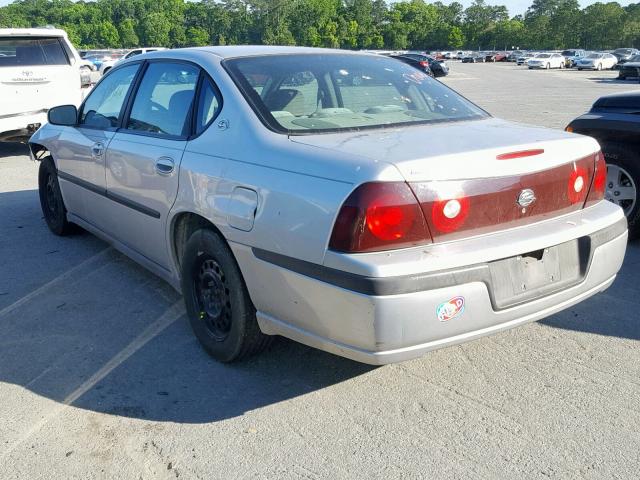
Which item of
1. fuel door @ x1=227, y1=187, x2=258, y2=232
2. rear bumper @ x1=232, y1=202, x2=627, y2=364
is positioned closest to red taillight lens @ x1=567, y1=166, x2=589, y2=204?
rear bumper @ x1=232, y1=202, x2=627, y2=364

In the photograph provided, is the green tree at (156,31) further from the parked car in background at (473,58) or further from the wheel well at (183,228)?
the wheel well at (183,228)

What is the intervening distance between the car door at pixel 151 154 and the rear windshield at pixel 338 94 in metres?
0.44

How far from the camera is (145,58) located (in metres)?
4.48

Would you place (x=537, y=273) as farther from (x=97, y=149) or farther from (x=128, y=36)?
(x=128, y=36)

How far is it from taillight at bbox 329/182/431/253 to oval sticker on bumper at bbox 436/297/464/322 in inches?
11.8

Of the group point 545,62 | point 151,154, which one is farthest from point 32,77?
point 545,62

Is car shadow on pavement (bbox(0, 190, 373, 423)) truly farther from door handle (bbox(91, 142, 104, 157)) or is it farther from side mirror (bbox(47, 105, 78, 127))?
side mirror (bbox(47, 105, 78, 127))

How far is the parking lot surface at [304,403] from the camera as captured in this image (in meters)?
2.70

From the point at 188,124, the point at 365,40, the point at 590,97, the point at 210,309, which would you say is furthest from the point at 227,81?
the point at 365,40

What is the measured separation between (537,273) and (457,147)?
666 mm

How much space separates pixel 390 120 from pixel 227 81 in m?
0.89

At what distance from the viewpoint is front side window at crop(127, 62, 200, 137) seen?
3.78 metres

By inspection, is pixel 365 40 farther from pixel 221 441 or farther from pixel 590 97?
pixel 221 441

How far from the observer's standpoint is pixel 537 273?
116 inches
